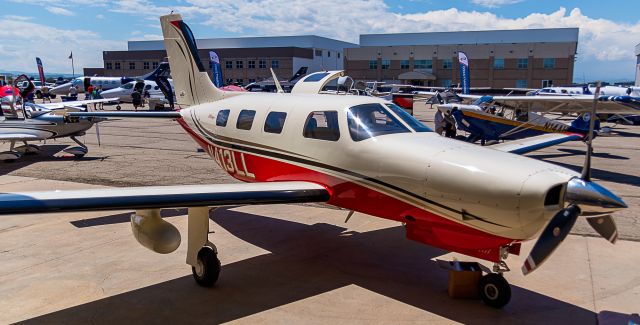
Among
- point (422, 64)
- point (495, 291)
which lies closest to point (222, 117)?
point (495, 291)

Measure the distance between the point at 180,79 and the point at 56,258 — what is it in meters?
5.39

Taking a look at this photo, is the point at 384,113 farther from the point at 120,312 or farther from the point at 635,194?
the point at 635,194

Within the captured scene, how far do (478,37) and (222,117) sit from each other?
11853 cm

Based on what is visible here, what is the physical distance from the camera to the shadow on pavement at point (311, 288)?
220 inches

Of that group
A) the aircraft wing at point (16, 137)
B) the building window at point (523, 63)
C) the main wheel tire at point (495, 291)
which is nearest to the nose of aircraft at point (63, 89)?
the aircraft wing at point (16, 137)

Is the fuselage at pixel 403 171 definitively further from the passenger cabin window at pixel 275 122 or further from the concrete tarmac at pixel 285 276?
the concrete tarmac at pixel 285 276

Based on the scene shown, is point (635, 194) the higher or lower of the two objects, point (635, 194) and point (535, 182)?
the lower

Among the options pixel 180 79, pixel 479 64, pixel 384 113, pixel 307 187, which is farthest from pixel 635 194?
pixel 479 64

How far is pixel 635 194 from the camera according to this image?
11.9 meters

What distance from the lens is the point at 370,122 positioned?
655 centimetres

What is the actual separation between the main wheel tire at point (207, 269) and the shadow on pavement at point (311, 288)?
0.11 metres

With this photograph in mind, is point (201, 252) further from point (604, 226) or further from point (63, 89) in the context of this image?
point (63, 89)

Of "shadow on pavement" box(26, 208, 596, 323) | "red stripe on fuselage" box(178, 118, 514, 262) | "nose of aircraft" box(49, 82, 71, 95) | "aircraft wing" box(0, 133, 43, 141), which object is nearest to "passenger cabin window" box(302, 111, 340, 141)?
"red stripe on fuselage" box(178, 118, 514, 262)

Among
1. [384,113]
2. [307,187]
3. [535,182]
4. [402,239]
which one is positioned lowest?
[402,239]
